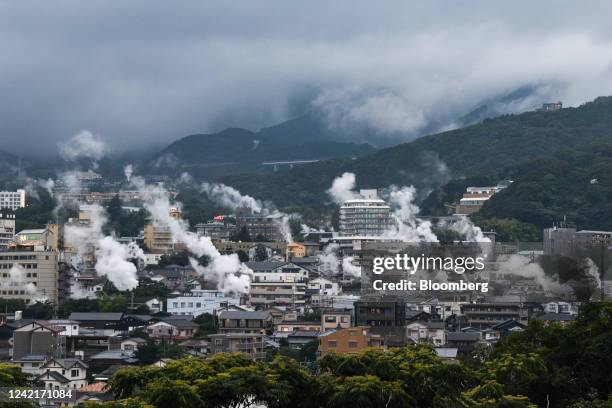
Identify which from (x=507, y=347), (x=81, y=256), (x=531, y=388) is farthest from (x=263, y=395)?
(x=81, y=256)

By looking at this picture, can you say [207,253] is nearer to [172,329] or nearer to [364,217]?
[364,217]

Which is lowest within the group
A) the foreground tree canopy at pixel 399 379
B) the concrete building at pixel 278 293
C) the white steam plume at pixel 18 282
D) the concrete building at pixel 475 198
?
the foreground tree canopy at pixel 399 379

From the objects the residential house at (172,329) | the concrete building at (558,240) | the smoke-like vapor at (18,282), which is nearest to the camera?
the residential house at (172,329)

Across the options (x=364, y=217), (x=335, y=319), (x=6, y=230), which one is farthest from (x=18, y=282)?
(x=364, y=217)

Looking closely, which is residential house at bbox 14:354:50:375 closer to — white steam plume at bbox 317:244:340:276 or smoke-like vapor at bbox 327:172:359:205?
white steam plume at bbox 317:244:340:276

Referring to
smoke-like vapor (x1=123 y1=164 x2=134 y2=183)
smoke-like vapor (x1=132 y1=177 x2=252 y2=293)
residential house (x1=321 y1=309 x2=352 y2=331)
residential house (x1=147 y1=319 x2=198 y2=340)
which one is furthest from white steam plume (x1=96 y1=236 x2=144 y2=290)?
smoke-like vapor (x1=123 y1=164 x2=134 y2=183)

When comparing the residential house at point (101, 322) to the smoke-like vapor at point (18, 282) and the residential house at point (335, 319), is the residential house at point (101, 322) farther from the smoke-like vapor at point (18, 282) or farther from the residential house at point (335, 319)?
the smoke-like vapor at point (18, 282)

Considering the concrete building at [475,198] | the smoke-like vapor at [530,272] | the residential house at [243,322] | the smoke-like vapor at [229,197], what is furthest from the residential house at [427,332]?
the smoke-like vapor at [229,197]

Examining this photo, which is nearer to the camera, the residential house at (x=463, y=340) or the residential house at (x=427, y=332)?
the residential house at (x=463, y=340)
